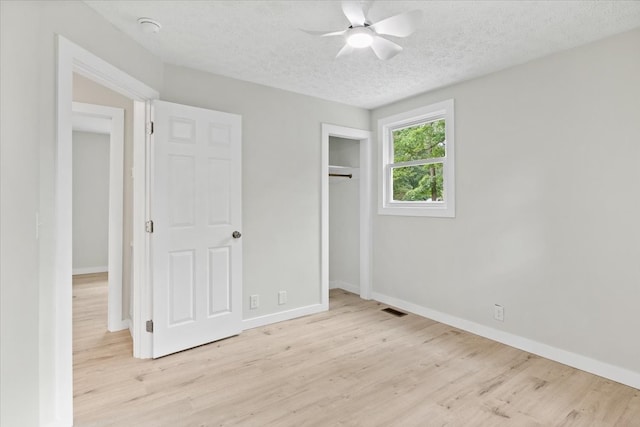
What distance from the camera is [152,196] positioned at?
270 cm

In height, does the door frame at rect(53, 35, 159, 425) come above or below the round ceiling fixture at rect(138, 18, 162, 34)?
below

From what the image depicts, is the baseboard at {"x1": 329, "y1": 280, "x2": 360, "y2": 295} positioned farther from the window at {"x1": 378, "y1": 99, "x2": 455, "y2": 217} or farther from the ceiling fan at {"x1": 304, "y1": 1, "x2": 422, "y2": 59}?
the ceiling fan at {"x1": 304, "y1": 1, "x2": 422, "y2": 59}

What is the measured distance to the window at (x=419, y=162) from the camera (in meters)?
3.51

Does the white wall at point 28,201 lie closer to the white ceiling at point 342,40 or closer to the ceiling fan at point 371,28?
the white ceiling at point 342,40

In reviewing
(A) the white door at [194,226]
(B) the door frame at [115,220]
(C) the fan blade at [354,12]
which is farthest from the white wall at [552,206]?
(B) the door frame at [115,220]

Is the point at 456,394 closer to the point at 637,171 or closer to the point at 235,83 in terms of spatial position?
the point at 637,171

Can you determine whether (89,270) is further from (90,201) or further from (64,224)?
(64,224)

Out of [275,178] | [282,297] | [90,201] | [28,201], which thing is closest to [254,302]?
[282,297]

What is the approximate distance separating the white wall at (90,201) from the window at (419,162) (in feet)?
16.9

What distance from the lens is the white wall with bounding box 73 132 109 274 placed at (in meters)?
5.89

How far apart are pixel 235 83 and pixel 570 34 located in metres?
2.79

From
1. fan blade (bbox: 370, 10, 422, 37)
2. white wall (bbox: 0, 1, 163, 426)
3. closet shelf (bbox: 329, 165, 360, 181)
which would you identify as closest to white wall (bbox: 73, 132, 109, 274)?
closet shelf (bbox: 329, 165, 360, 181)

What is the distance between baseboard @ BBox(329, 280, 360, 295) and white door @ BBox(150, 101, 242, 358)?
78.6 inches

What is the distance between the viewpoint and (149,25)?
2250mm
